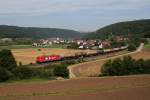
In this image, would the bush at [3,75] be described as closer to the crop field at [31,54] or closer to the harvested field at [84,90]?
the harvested field at [84,90]

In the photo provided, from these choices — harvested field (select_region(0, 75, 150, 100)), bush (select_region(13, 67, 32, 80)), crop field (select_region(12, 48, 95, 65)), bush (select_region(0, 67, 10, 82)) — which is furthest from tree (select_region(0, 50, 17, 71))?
crop field (select_region(12, 48, 95, 65))

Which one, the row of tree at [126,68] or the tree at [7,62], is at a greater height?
the tree at [7,62]

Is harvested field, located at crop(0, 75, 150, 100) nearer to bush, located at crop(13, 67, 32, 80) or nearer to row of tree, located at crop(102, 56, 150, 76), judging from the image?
bush, located at crop(13, 67, 32, 80)

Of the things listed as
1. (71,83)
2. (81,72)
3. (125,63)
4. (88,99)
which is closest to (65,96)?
(88,99)

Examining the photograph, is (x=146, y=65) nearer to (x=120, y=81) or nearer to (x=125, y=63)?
(x=125, y=63)

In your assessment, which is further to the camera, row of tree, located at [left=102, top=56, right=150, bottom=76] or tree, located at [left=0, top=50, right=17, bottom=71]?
tree, located at [left=0, top=50, right=17, bottom=71]

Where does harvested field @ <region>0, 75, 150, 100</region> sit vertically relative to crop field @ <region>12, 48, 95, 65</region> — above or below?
below

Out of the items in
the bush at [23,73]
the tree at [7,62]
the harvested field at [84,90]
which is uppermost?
the tree at [7,62]

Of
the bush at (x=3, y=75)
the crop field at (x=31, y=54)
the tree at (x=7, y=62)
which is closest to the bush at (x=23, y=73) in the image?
the bush at (x=3, y=75)
